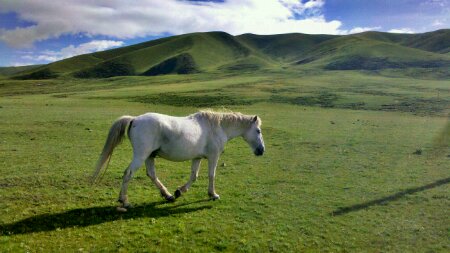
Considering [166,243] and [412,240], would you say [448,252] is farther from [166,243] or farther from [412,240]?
[166,243]

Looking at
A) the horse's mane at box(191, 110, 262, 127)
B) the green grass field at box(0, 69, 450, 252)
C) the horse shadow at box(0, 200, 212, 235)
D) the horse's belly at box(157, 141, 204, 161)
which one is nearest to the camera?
the green grass field at box(0, 69, 450, 252)

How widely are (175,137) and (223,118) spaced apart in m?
2.16

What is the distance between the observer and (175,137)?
11.1 metres

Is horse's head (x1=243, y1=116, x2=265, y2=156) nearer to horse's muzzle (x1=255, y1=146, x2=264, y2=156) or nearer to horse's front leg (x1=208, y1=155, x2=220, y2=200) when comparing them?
horse's muzzle (x1=255, y1=146, x2=264, y2=156)

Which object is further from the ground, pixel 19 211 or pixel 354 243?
pixel 19 211

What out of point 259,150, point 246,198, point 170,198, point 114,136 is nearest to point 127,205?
point 170,198

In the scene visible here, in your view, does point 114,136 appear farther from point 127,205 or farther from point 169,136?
point 127,205

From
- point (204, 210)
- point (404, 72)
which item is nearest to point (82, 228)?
point (204, 210)

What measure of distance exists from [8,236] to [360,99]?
52.4 m

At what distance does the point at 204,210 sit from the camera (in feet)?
36.6

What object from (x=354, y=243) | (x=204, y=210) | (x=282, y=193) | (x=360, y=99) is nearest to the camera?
(x=354, y=243)

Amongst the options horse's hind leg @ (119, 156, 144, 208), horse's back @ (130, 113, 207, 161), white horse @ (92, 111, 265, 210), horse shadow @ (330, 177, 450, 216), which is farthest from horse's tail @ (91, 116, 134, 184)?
horse shadow @ (330, 177, 450, 216)

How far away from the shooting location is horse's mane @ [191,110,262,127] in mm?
12227

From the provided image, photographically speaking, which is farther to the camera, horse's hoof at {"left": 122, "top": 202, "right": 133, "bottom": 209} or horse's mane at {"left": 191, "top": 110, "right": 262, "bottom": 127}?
horse's mane at {"left": 191, "top": 110, "right": 262, "bottom": 127}
